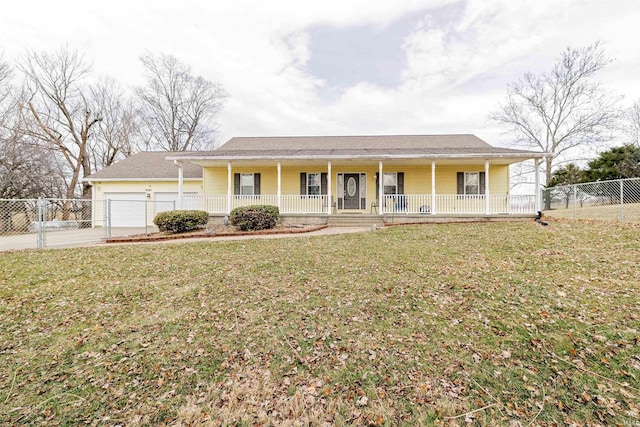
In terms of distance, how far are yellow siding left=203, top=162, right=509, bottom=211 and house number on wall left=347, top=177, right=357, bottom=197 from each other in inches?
18.5

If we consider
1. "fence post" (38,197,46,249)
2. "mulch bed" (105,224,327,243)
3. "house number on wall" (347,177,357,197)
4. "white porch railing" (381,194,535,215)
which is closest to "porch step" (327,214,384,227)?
"mulch bed" (105,224,327,243)

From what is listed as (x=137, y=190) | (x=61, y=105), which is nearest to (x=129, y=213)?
(x=137, y=190)

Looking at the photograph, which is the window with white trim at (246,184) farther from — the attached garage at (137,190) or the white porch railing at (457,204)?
the white porch railing at (457,204)

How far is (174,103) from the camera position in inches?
1015

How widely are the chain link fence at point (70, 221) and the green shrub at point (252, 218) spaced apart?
335cm

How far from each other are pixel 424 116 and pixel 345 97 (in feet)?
22.4

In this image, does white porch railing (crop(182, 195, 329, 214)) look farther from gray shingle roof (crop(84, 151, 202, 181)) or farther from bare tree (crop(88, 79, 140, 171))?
bare tree (crop(88, 79, 140, 171))

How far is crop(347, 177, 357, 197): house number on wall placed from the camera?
14594 mm

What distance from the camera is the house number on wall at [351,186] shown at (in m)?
14.6

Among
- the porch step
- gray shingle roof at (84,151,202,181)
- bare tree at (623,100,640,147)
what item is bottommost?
the porch step

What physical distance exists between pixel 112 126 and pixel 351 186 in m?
22.8

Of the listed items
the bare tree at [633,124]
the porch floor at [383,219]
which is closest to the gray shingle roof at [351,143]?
the porch floor at [383,219]

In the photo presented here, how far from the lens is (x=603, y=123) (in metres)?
21.1

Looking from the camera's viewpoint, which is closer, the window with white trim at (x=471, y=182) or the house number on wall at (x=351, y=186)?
the window with white trim at (x=471, y=182)
